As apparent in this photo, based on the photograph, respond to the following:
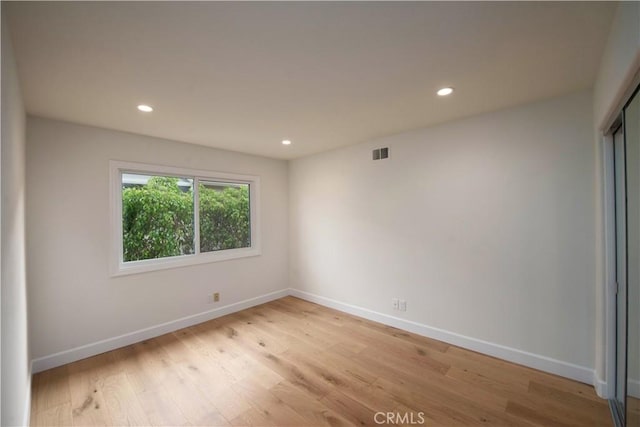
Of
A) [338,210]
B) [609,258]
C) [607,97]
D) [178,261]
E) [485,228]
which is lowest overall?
[178,261]

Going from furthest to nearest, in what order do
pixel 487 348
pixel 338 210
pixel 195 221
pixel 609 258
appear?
pixel 338 210 < pixel 195 221 < pixel 487 348 < pixel 609 258

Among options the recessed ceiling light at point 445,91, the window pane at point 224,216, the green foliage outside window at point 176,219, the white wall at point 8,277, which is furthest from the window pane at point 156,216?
the recessed ceiling light at point 445,91

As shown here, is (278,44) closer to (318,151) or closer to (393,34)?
(393,34)

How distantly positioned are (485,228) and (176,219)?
3.66 metres

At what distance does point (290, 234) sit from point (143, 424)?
10.5 ft

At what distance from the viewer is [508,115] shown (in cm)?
254

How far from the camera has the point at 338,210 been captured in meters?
3.97

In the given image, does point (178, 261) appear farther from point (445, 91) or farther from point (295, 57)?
point (445, 91)

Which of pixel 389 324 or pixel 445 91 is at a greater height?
pixel 445 91

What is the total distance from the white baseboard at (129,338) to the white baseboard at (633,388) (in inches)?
154

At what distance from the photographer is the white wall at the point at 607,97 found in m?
1.19

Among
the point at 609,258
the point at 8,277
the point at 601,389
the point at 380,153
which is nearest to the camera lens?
the point at 8,277

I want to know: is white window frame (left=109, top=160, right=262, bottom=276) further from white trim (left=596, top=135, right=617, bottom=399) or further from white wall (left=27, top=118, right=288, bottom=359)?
white trim (left=596, top=135, right=617, bottom=399)

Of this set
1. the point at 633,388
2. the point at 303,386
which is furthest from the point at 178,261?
the point at 633,388
